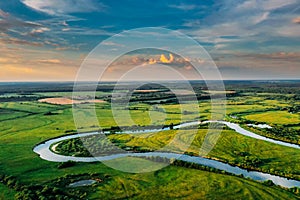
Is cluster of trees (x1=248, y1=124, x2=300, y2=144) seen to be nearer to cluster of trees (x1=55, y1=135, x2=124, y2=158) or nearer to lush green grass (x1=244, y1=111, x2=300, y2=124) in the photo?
lush green grass (x1=244, y1=111, x2=300, y2=124)

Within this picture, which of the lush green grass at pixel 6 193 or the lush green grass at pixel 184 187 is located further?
the lush green grass at pixel 184 187

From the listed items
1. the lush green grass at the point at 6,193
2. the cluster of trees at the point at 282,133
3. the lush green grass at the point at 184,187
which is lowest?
the lush green grass at the point at 184,187

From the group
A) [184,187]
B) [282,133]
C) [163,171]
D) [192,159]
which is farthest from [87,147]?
[282,133]

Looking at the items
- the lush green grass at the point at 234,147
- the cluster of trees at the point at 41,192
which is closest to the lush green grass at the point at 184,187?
the cluster of trees at the point at 41,192

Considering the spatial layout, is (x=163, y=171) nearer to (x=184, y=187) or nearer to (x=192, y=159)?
(x=184, y=187)

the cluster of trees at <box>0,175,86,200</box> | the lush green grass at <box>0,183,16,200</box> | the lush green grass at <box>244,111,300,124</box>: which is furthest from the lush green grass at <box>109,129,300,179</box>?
the lush green grass at <box>244,111,300,124</box>

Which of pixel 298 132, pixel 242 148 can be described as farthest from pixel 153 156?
pixel 298 132

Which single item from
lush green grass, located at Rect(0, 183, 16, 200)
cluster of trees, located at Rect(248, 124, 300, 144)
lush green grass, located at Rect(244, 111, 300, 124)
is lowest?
lush green grass, located at Rect(0, 183, 16, 200)

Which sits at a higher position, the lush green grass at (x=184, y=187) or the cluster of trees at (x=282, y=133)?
the cluster of trees at (x=282, y=133)

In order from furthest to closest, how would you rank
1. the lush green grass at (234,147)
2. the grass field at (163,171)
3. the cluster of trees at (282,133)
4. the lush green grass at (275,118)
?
the lush green grass at (275,118) → the cluster of trees at (282,133) → the lush green grass at (234,147) → the grass field at (163,171)

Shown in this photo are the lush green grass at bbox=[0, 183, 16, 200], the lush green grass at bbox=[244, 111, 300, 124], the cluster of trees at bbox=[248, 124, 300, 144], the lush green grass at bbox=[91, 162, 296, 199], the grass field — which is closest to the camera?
the lush green grass at bbox=[0, 183, 16, 200]

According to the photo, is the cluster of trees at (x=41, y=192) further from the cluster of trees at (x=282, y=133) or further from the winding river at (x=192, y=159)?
the cluster of trees at (x=282, y=133)

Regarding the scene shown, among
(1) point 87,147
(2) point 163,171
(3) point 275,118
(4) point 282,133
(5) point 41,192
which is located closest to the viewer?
(5) point 41,192
